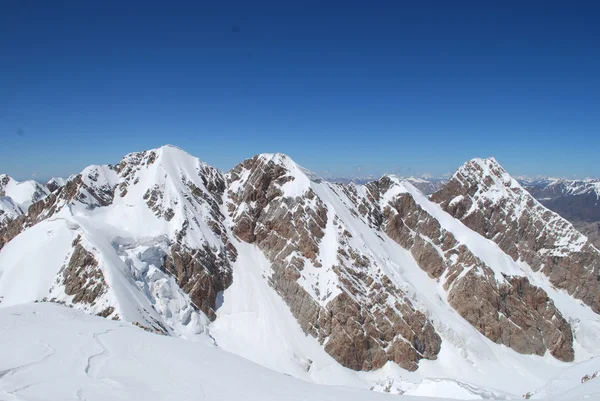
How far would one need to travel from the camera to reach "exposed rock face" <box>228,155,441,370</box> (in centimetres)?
6825

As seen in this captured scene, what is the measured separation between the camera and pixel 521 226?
110 m

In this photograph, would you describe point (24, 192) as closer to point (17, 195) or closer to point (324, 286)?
point (17, 195)

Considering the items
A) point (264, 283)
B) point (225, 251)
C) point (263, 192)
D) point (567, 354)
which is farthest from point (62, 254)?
point (567, 354)

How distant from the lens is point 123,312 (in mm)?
49312

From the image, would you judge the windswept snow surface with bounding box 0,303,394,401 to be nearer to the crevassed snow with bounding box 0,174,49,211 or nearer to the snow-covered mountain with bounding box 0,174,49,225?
the snow-covered mountain with bounding box 0,174,49,225

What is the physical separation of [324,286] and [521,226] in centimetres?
7468

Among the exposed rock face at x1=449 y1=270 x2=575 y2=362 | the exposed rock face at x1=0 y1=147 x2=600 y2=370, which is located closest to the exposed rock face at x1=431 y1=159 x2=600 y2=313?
the exposed rock face at x1=0 y1=147 x2=600 y2=370

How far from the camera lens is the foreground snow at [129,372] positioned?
12367mm

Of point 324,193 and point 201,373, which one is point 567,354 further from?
point 201,373

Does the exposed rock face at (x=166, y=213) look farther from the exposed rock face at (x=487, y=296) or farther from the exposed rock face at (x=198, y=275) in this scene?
the exposed rock face at (x=487, y=296)

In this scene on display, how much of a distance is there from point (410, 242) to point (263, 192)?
1719 inches

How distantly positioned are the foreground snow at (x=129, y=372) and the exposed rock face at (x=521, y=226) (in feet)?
330

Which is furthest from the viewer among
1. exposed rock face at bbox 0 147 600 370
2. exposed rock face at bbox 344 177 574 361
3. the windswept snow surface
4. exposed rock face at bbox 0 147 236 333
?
exposed rock face at bbox 344 177 574 361

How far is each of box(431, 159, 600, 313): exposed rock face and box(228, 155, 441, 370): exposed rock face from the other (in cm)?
5159
